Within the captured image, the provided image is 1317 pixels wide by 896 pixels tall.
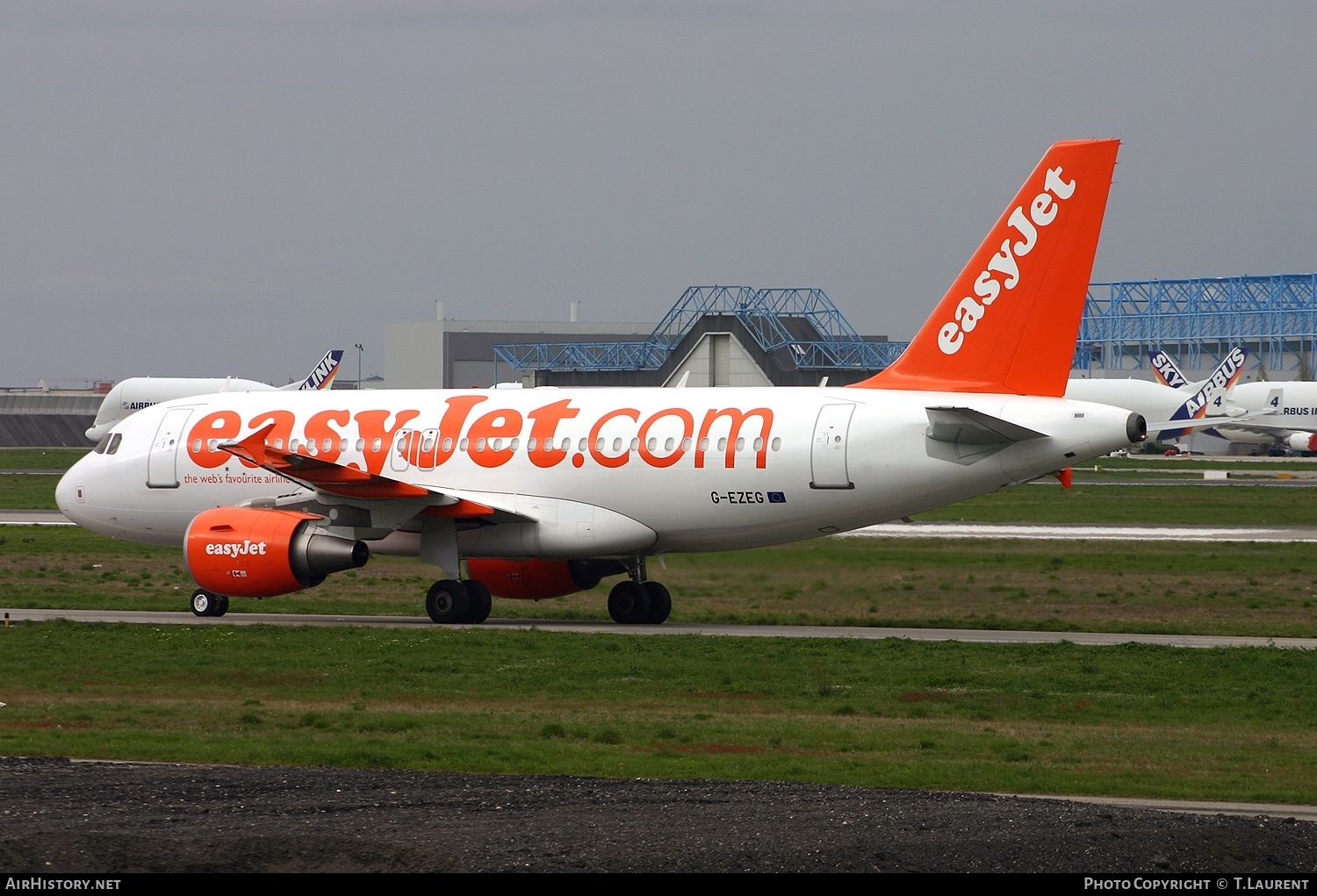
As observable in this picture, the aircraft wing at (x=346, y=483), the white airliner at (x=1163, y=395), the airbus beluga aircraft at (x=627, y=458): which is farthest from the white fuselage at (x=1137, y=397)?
the aircraft wing at (x=346, y=483)

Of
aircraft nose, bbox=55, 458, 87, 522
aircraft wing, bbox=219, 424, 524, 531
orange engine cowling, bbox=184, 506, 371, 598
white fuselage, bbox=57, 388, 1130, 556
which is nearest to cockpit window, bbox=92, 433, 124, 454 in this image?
white fuselage, bbox=57, 388, 1130, 556

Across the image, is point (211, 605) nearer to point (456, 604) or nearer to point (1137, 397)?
point (456, 604)

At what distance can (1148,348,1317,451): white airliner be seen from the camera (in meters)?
110

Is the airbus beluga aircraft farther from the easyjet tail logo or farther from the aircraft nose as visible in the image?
the aircraft nose

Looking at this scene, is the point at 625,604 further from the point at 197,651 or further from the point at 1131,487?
the point at 1131,487

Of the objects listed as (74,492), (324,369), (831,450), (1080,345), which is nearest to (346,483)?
(831,450)

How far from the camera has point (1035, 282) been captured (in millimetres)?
24797

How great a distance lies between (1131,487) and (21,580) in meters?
52.2

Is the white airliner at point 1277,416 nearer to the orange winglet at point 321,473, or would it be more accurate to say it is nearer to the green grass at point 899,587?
the green grass at point 899,587

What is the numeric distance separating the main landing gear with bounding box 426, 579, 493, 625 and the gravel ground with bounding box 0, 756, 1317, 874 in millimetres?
14067

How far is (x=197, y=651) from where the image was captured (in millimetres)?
23250

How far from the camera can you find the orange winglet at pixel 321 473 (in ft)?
85.2

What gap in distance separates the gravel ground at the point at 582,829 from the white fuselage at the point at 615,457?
1239 cm

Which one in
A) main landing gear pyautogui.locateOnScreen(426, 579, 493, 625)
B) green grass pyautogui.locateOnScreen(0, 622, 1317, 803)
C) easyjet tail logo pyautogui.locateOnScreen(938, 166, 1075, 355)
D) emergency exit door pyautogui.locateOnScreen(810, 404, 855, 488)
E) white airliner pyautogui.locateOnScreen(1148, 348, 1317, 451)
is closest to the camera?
green grass pyautogui.locateOnScreen(0, 622, 1317, 803)
